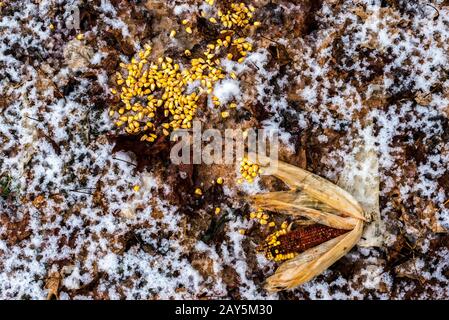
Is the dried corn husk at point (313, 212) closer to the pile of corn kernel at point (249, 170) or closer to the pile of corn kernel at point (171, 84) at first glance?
the pile of corn kernel at point (249, 170)

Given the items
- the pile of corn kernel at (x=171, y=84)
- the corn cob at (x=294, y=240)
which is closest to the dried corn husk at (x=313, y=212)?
the corn cob at (x=294, y=240)

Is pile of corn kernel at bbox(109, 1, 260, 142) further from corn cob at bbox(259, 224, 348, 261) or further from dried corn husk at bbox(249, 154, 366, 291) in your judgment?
corn cob at bbox(259, 224, 348, 261)

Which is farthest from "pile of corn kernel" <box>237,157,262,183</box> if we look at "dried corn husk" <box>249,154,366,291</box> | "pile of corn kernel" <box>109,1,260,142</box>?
"pile of corn kernel" <box>109,1,260,142</box>

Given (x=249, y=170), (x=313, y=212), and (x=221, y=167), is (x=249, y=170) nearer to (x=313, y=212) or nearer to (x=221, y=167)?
(x=221, y=167)

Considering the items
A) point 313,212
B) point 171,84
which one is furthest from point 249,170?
point 171,84

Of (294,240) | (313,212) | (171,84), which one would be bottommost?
(294,240)
